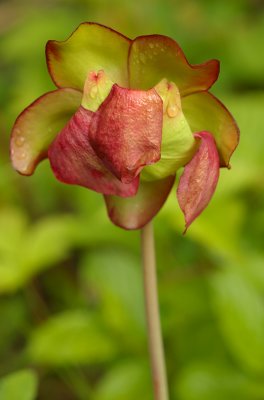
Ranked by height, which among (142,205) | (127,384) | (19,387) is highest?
(142,205)

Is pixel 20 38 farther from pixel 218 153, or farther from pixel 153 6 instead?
pixel 218 153

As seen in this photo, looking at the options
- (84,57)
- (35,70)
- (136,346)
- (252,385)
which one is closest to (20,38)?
(35,70)

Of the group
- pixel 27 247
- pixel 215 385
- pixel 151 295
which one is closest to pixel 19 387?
pixel 151 295

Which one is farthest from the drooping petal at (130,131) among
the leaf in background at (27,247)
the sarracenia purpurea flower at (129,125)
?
the leaf in background at (27,247)

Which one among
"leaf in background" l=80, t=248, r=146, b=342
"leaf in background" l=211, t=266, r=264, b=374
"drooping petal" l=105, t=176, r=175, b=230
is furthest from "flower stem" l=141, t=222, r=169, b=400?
"leaf in background" l=80, t=248, r=146, b=342

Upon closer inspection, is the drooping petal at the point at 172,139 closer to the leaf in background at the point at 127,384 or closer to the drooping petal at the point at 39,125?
the drooping petal at the point at 39,125

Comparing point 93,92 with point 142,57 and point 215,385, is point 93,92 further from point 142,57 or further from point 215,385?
point 215,385
